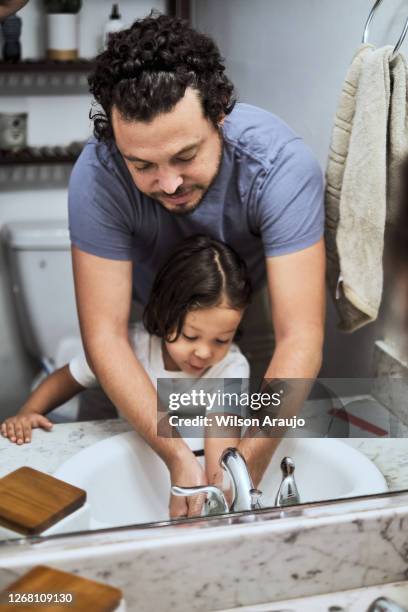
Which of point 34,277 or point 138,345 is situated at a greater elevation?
point 34,277

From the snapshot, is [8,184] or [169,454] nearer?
[8,184]

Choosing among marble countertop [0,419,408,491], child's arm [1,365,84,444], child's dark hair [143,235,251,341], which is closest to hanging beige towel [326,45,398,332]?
child's dark hair [143,235,251,341]

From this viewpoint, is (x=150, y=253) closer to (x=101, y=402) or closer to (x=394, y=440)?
(x=101, y=402)

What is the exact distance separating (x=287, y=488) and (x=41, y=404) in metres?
0.32

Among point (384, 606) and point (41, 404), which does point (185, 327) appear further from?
point (384, 606)

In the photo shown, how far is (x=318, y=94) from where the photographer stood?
0.96 meters

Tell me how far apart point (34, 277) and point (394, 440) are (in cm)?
53

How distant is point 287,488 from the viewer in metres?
0.96

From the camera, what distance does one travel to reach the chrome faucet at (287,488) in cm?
95

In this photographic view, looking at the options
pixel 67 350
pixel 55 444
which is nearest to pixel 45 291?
pixel 67 350

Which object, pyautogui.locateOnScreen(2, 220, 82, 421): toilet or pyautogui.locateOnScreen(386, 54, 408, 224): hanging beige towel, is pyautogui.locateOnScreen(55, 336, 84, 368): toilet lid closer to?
pyautogui.locateOnScreen(2, 220, 82, 421): toilet

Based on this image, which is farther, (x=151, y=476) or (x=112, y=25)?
(x=151, y=476)

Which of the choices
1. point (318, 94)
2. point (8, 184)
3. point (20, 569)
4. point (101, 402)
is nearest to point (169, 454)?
point (101, 402)

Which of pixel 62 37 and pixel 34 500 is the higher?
pixel 62 37
